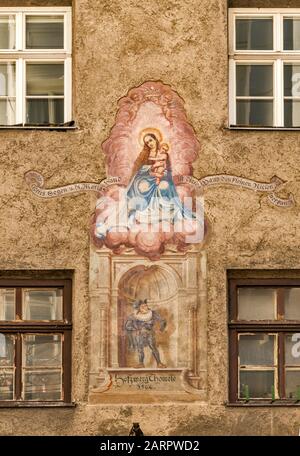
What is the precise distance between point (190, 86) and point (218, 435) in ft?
10.9

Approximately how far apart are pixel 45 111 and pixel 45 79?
316 mm

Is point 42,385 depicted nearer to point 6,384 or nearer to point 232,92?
point 6,384

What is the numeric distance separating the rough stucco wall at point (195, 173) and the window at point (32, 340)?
0.18 metres

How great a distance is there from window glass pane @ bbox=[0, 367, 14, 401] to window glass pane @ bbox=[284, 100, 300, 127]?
3.57 metres

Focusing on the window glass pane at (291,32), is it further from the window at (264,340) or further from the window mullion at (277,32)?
the window at (264,340)

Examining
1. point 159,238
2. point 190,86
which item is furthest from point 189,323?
point 190,86

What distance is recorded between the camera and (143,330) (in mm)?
16562

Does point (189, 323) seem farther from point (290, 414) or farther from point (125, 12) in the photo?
point (125, 12)

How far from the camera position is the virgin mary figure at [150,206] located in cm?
1669

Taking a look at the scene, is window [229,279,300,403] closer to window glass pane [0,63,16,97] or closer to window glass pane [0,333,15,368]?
window glass pane [0,333,15,368]

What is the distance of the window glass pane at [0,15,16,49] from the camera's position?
56.3 feet

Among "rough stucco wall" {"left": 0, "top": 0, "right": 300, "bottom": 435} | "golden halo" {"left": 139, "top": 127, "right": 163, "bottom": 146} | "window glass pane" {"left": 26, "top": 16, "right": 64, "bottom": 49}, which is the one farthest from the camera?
"window glass pane" {"left": 26, "top": 16, "right": 64, "bottom": 49}

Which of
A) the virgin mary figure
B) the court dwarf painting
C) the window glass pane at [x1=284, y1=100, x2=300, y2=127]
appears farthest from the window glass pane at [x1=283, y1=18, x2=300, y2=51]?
the virgin mary figure

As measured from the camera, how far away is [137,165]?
661 inches
